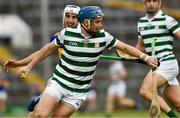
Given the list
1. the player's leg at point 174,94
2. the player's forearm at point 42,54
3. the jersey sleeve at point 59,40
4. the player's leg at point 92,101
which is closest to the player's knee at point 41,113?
the player's forearm at point 42,54

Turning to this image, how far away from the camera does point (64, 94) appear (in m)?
11.0

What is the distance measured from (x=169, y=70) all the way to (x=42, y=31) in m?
15.0

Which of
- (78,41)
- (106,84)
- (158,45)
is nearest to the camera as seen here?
(78,41)

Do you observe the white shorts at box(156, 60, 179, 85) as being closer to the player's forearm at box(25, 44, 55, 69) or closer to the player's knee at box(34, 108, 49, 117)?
the player's forearm at box(25, 44, 55, 69)

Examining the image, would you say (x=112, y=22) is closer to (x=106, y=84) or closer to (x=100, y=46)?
(x=106, y=84)

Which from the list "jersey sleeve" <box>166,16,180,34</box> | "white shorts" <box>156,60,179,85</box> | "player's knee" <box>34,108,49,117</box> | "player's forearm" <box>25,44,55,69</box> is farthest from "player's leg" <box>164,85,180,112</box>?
"player's knee" <box>34,108,49,117</box>

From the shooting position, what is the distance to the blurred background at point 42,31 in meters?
28.0

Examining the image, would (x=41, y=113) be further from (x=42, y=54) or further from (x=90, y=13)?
(x=90, y=13)

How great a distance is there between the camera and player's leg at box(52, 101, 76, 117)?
11.0m

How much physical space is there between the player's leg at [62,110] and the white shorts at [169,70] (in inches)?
88.8

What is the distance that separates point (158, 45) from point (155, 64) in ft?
5.96

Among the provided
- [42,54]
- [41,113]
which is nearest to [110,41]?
[42,54]

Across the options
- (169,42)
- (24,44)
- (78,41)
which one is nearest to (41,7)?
(24,44)

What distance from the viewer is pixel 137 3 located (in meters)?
28.8
